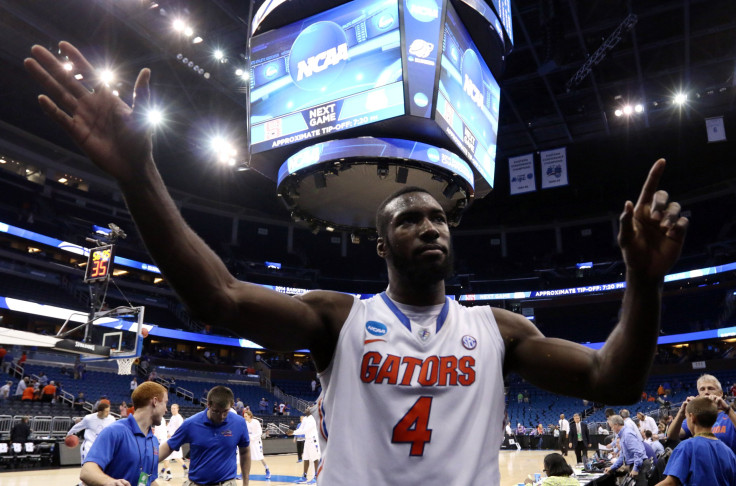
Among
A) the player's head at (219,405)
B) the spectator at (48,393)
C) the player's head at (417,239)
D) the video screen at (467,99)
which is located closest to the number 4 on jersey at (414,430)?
the player's head at (417,239)

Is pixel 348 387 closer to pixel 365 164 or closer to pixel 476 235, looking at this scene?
pixel 365 164

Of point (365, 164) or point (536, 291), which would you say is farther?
point (536, 291)

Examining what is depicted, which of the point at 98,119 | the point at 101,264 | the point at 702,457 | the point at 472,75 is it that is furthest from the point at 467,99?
the point at 98,119

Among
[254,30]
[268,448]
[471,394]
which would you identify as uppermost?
[254,30]

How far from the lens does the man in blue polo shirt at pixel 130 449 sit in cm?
402

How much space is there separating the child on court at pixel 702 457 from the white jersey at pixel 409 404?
319 cm

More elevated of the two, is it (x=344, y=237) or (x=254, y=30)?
(x=344, y=237)

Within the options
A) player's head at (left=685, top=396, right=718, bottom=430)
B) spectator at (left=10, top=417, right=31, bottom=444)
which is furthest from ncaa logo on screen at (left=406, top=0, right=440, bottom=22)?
spectator at (left=10, top=417, right=31, bottom=444)

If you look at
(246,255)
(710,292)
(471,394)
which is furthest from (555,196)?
(471,394)

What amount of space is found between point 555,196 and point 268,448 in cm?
→ 2725

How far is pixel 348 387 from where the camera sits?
1.97 metres

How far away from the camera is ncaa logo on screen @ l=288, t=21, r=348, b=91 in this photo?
9.67m

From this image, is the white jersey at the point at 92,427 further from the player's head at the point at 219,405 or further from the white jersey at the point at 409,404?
the white jersey at the point at 409,404

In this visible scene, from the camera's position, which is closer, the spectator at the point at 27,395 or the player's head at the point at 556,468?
the player's head at the point at 556,468
